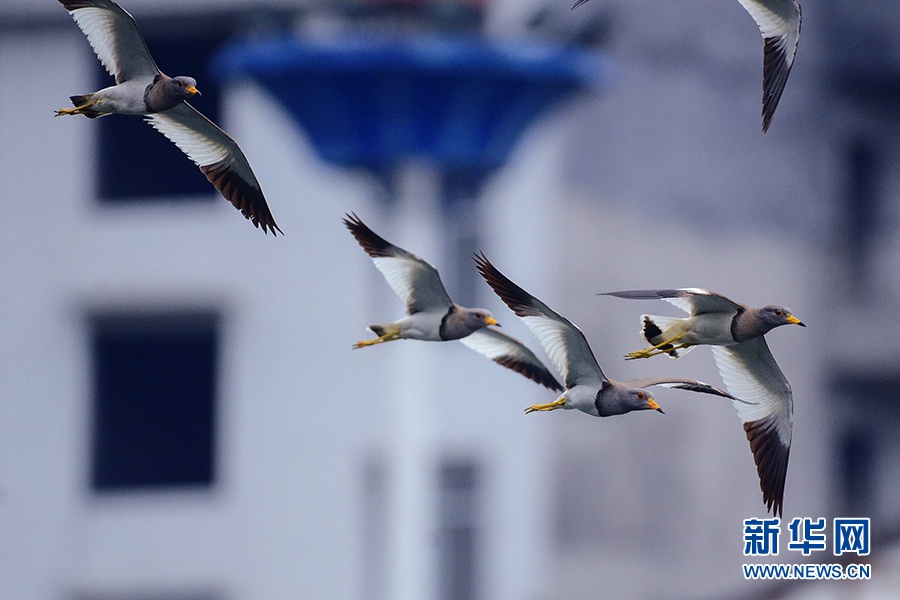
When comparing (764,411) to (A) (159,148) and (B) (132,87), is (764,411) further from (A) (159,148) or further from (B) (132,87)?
(A) (159,148)

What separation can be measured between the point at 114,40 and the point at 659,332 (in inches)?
103

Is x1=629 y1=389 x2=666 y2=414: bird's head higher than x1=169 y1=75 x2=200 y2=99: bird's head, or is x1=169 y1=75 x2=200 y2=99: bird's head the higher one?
x1=169 y1=75 x2=200 y2=99: bird's head

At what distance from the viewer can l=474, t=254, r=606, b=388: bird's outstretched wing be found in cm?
780

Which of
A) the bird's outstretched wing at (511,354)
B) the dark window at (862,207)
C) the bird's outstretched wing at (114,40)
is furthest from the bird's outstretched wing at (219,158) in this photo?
the dark window at (862,207)

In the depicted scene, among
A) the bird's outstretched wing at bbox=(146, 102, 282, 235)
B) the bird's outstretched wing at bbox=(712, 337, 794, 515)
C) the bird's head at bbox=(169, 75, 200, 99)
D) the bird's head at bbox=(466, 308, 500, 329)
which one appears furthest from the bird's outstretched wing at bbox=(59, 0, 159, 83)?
the bird's outstretched wing at bbox=(712, 337, 794, 515)

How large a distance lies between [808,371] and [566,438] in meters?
8.45

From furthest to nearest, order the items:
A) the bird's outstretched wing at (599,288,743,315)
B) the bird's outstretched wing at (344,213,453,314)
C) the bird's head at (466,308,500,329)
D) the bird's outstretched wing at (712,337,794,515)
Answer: the bird's outstretched wing at (712,337,794,515) → the bird's outstretched wing at (344,213,453,314) → the bird's head at (466,308,500,329) → the bird's outstretched wing at (599,288,743,315)

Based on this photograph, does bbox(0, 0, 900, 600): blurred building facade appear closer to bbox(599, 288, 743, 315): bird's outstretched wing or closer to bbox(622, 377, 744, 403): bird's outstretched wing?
bbox(599, 288, 743, 315): bird's outstretched wing

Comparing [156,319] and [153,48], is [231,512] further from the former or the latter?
[153,48]

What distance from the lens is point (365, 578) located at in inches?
1046

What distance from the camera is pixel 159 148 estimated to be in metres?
29.7

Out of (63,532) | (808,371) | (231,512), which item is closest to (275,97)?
(231,512)

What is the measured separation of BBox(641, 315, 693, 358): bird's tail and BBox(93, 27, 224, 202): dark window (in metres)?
20.0

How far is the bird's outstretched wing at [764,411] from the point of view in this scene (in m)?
8.66
